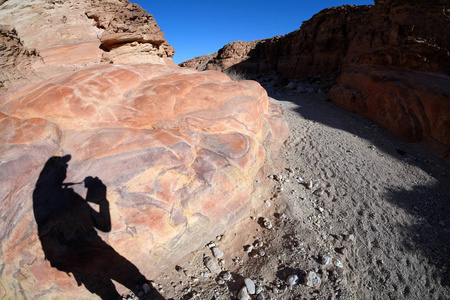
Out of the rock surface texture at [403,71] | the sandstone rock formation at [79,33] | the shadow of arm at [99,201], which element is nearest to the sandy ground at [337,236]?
the shadow of arm at [99,201]

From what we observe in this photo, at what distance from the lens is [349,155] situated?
3.72 m

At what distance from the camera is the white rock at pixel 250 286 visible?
1.83 meters

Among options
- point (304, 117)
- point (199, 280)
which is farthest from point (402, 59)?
point (199, 280)

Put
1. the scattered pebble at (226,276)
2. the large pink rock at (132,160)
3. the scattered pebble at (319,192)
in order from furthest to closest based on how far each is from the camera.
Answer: the scattered pebble at (319,192)
the scattered pebble at (226,276)
the large pink rock at (132,160)

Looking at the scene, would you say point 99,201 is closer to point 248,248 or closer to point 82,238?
point 82,238

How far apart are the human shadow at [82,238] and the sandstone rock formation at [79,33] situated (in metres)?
3.61

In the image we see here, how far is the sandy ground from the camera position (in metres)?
1.91

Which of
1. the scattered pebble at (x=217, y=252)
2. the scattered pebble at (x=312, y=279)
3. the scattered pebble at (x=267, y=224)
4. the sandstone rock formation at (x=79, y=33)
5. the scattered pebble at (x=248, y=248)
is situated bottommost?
the scattered pebble at (x=312, y=279)

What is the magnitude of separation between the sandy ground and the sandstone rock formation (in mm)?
4769

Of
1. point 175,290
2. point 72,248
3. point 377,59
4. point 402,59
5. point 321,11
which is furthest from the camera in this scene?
point 321,11

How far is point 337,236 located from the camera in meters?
2.34

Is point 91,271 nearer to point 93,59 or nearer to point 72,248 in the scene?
point 72,248

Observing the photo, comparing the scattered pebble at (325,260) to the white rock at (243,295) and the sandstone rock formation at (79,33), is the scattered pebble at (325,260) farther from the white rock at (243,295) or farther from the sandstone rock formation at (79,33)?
the sandstone rock formation at (79,33)

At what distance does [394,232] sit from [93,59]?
659 centimetres
